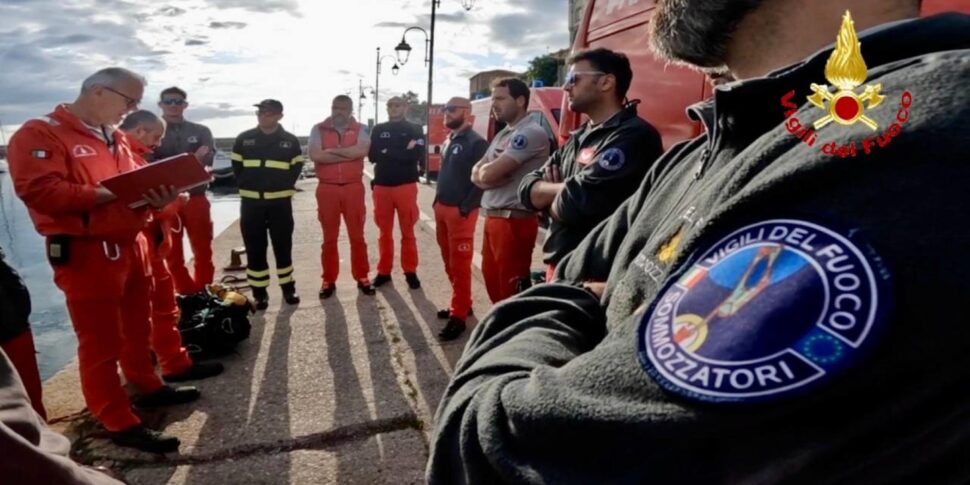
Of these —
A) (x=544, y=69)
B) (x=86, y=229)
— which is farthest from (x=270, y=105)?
(x=544, y=69)

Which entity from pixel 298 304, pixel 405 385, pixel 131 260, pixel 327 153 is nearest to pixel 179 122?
pixel 327 153

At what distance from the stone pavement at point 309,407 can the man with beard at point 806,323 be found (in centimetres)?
231

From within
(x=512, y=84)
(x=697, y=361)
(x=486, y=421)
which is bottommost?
(x=486, y=421)

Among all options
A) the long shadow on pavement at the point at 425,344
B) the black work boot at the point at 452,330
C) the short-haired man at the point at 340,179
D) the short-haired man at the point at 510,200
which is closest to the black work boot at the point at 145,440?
the long shadow on pavement at the point at 425,344

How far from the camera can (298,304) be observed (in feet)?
18.9

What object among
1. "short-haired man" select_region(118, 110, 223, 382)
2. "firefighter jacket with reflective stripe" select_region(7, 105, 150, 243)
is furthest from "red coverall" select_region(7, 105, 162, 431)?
"short-haired man" select_region(118, 110, 223, 382)

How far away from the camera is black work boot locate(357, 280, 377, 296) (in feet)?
19.8

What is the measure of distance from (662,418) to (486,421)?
256 mm

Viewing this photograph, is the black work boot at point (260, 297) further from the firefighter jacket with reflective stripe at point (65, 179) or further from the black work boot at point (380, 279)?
the firefighter jacket with reflective stripe at point (65, 179)

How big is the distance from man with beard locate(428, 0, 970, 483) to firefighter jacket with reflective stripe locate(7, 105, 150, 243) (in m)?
2.90

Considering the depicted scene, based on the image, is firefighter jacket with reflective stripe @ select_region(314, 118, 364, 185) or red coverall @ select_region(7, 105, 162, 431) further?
firefighter jacket with reflective stripe @ select_region(314, 118, 364, 185)

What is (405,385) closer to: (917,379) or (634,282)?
(634,282)

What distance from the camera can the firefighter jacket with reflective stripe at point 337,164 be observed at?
20.1 ft

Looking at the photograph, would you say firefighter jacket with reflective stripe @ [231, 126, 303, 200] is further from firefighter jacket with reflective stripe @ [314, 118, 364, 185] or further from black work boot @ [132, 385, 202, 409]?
black work boot @ [132, 385, 202, 409]
